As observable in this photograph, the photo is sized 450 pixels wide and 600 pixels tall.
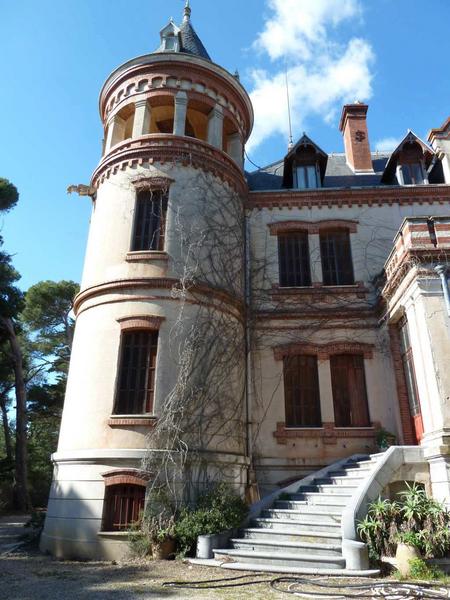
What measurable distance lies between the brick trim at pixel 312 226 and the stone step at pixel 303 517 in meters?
8.66

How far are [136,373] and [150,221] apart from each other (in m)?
4.31

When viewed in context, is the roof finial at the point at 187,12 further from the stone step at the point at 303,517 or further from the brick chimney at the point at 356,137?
the stone step at the point at 303,517

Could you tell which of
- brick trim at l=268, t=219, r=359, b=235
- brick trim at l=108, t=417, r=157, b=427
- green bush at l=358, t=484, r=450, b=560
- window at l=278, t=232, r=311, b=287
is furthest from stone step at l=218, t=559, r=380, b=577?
brick trim at l=268, t=219, r=359, b=235

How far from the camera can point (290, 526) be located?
8727mm

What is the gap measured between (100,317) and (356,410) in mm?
7566

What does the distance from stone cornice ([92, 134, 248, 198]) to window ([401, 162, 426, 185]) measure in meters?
6.56

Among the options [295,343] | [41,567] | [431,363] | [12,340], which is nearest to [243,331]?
[295,343]

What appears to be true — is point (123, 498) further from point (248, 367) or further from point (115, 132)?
point (115, 132)

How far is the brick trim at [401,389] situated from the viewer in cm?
1150

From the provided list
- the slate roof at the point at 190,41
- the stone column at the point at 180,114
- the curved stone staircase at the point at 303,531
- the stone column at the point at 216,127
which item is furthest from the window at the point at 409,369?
the slate roof at the point at 190,41

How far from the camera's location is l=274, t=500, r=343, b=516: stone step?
8.91 meters

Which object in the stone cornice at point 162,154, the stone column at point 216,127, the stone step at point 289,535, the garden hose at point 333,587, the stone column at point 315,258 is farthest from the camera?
the stone column at point 315,258

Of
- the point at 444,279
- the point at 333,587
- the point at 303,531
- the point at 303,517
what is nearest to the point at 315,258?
the point at 444,279

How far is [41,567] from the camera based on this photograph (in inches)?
330
